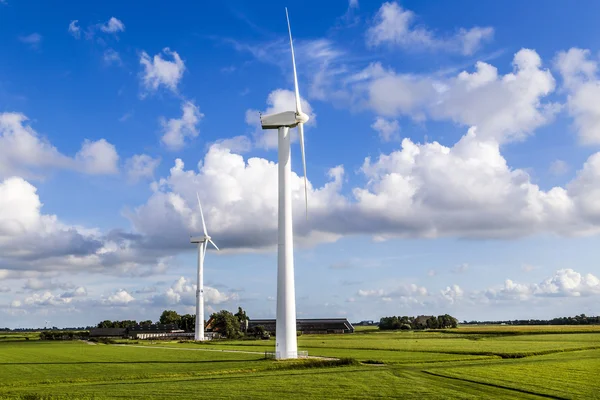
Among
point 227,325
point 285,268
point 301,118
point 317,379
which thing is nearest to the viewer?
point 317,379

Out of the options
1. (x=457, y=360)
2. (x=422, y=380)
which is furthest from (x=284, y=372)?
(x=457, y=360)

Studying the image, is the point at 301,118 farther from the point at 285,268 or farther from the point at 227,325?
the point at 227,325

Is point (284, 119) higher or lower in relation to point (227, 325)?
higher

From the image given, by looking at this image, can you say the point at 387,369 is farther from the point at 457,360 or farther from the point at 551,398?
the point at 551,398

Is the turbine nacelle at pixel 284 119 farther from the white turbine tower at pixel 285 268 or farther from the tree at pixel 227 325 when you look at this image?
the tree at pixel 227 325

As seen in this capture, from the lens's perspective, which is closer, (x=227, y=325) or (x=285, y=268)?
(x=285, y=268)

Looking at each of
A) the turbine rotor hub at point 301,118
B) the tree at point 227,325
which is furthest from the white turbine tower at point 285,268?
the tree at point 227,325

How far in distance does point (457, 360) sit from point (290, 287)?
20.6 m

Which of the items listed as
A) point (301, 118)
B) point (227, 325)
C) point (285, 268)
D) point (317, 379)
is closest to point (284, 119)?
point (301, 118)

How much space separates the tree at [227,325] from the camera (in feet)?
550

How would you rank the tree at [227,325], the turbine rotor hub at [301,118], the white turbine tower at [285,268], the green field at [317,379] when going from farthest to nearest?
the tree at [227,325]
the turbine rotor hub at [301,118]
the white turbine tower at [285,268]
the green field at [317,379]

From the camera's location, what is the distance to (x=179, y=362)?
6644 cm

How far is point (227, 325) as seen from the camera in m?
169

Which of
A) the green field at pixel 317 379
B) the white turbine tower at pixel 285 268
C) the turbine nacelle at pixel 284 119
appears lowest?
the green field at pixel 317 379
